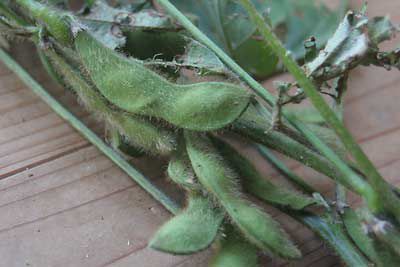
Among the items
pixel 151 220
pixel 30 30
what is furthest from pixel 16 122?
pixel 151 220

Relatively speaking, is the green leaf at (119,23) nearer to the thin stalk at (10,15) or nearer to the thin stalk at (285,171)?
the thin stalk at (10,15)

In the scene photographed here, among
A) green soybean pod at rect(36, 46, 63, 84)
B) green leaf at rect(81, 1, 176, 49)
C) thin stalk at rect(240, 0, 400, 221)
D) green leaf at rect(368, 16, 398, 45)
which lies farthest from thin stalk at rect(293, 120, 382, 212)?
green soybean pod at rect(36, 46, 63, 84)

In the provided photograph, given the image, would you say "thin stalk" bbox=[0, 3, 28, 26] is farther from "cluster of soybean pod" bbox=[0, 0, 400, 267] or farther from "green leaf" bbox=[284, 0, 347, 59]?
"green leaf" bbox=[284, 0, 347, 59]

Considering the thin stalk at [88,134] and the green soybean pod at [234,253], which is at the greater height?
the green soybean pod at [234,253]

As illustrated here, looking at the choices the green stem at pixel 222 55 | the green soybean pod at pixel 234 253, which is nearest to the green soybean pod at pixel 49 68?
the green stem at pixel 222 55

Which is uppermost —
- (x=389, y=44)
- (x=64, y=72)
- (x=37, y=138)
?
(x=389, y=44)

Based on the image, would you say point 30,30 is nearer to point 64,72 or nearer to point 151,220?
point 64,72

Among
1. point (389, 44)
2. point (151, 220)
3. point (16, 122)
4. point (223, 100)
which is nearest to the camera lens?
point (223, 100)
